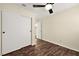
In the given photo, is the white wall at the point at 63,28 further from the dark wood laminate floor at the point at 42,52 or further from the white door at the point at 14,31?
the white door at the point at 14,31

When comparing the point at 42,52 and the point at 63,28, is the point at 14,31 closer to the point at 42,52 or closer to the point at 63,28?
the point at 42,52

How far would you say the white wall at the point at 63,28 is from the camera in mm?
3080

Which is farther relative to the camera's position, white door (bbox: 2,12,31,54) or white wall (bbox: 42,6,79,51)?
white wall (bbox: 42,6,79,51)

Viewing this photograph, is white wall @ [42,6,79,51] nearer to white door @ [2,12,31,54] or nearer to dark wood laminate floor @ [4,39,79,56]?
dark wood laminate floor @ [4,39,79,56]

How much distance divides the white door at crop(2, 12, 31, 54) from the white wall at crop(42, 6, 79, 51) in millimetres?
879

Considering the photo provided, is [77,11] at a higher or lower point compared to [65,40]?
higher

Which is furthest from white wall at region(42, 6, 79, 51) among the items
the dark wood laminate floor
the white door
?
the white door

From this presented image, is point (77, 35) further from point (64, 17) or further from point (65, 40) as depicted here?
point (64, 17)

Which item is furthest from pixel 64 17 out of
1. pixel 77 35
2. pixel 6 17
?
pixel 6 17

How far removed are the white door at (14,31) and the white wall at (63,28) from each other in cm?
88

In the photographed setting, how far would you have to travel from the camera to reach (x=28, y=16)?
3143mm

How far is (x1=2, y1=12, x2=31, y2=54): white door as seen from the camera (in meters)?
2.49

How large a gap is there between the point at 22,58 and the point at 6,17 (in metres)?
1.98

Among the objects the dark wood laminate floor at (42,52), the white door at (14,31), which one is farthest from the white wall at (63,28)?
the white door at (14,31)
